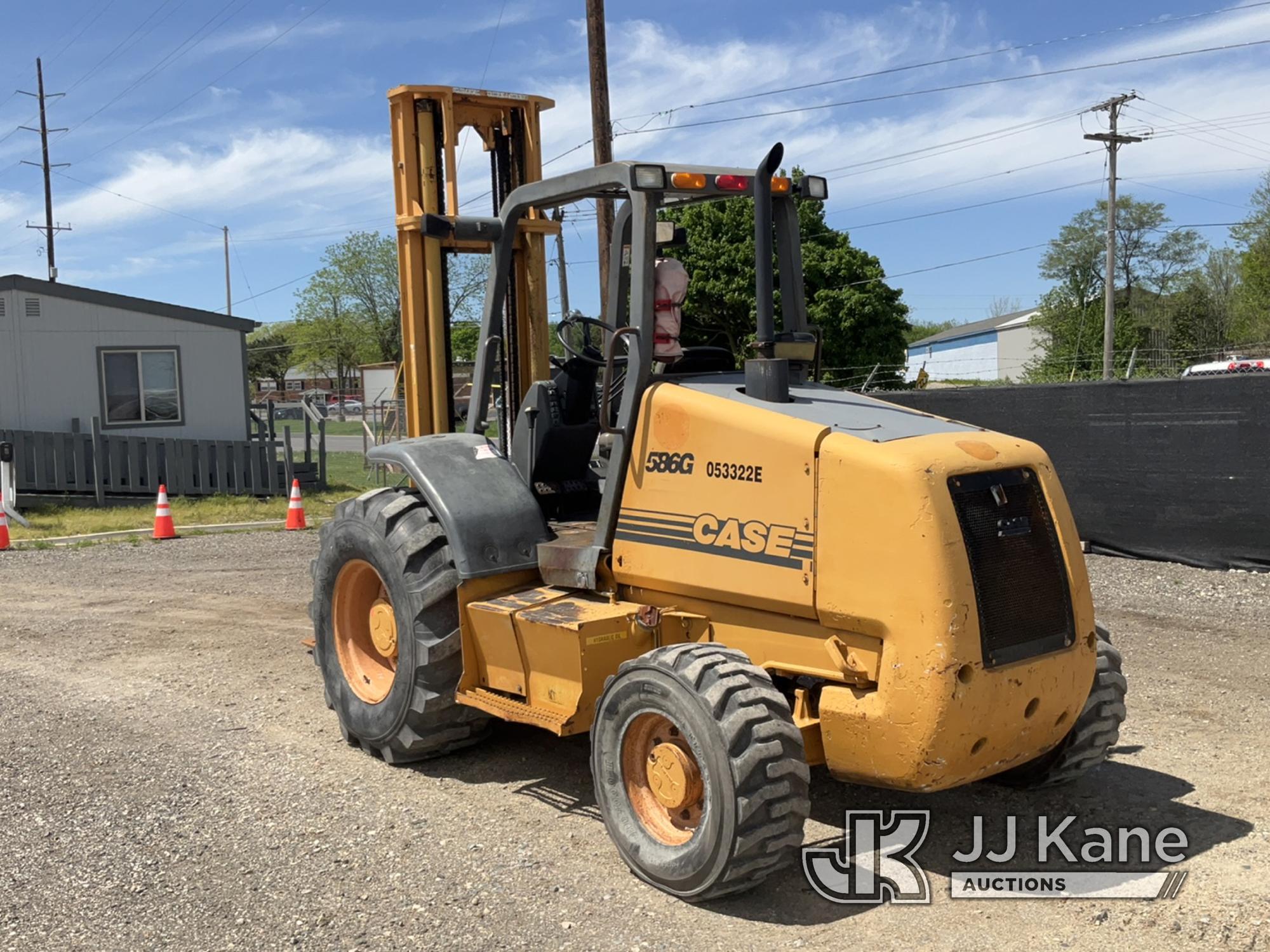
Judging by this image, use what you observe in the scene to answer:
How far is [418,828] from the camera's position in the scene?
5.27 m

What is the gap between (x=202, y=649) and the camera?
8781 millimetres

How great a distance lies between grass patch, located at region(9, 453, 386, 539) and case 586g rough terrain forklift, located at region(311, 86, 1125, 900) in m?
9.43

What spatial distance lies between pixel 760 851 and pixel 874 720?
610mm

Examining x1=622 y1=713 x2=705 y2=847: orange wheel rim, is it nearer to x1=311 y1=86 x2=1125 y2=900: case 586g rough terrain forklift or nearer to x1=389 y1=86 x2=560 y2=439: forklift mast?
x1=311 y1=86 x2=1125 y2=900: case 586g rough terrain forklift

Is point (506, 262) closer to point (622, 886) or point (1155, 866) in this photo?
point (622, 886)

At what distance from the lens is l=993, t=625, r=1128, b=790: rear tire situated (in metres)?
5.11

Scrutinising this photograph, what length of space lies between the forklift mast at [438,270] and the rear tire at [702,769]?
2818mm

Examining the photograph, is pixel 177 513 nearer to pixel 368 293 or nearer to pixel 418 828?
pixel 418 828

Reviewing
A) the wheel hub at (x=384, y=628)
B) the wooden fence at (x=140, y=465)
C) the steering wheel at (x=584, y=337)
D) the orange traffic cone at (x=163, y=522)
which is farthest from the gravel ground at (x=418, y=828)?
the wooden fence at (x=140, y=465)

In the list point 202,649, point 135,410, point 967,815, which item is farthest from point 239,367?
point 967,815

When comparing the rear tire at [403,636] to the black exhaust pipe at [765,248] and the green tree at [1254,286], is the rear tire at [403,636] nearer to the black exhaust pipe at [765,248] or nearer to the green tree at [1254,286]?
the black exhaust pipe at [765,248]

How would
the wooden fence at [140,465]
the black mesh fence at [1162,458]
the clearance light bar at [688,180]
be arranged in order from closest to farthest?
1. the clearance light bar at [688,180]
2. the black mesh fence at [1162,458]
3. the wooden fence at [140,465]

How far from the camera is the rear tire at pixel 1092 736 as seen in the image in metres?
5.11

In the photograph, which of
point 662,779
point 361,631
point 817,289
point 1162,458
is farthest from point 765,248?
point 817,289
